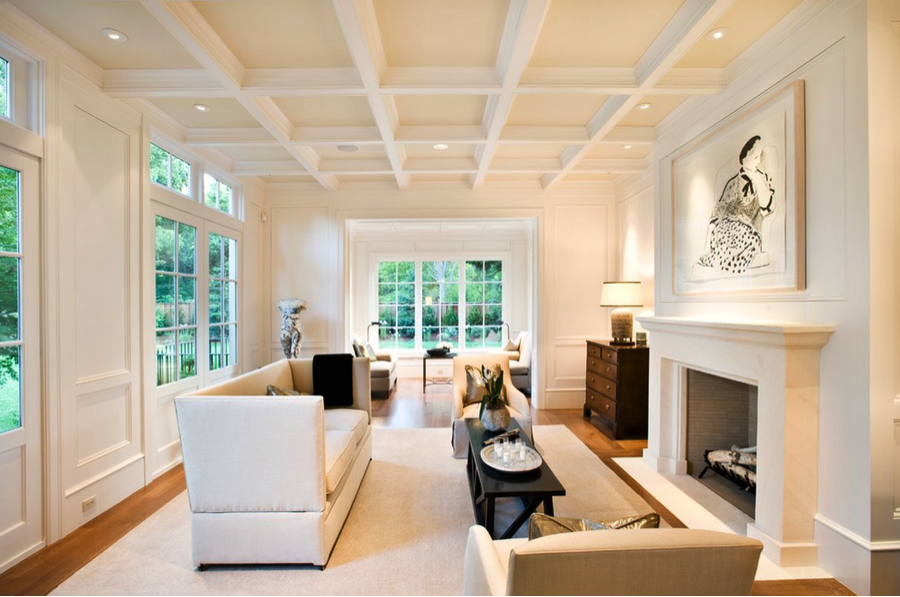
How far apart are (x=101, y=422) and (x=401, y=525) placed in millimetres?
1940

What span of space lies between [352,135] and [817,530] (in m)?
3.73

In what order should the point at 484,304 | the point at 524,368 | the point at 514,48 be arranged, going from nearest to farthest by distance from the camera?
the point at 514,48
the point at 524,368
the point at 484,304

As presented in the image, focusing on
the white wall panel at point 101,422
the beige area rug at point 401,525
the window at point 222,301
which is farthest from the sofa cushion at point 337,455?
the window at point 222,301

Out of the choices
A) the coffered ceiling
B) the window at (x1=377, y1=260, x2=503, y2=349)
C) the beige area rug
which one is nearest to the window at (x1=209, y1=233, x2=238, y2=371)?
the coffered ceiling

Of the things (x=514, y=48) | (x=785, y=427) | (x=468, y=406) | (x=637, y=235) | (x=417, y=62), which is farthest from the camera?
(x=637, y=235)

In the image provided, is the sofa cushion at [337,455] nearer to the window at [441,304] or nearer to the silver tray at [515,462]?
the silver tray at [515,462]

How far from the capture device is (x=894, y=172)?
166cm

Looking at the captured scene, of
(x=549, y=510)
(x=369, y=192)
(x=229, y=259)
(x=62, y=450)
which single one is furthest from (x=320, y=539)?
(x=369, y=192)

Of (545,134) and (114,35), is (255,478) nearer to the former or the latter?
(114,35)

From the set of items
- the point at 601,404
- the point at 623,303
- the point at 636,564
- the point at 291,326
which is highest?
the point at 623,303

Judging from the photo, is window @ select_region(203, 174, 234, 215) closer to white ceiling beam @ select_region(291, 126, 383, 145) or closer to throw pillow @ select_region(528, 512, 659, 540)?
white ceiling beam @ select_region(291, 126, 383, 145)

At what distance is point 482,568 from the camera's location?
3.74 ft

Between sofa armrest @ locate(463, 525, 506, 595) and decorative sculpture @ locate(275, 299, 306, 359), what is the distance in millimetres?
3845

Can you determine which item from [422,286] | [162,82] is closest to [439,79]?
[162,82]
